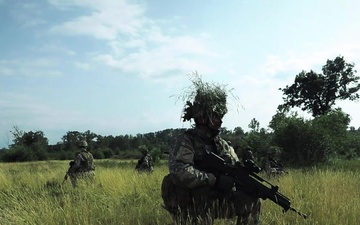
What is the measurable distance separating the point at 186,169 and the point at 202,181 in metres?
0.22

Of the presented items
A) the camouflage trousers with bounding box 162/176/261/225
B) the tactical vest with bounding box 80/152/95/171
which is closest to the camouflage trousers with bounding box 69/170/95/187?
the tactical vest with bounding box 80/152/95/171

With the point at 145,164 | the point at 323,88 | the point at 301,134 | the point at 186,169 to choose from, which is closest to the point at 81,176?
the point at 145,164

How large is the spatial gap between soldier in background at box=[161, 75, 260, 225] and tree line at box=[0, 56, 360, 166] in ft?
1.10

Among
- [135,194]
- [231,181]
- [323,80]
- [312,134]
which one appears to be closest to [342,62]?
[323,80]

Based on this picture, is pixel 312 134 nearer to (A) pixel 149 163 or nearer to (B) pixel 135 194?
(A) pixel 149 163

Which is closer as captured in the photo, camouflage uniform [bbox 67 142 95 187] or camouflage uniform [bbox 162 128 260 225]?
camouflage uniform [bbox 162 128 260 225]

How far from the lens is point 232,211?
15.6 ft

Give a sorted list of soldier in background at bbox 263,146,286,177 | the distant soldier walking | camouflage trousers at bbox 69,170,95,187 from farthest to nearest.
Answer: soldier in background at bbox 263,146,286,177 → the distant soldier walking → camouflage trousers at bbox 69,170,95,187

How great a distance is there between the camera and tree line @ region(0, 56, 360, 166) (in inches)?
895

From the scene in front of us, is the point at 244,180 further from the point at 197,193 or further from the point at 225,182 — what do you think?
the point at 197,193

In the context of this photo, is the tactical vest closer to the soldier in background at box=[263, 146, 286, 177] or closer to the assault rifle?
the soldier in background at box=[263, 146, 286, 177]

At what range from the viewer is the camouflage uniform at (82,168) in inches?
477

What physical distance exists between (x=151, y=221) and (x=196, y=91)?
6.48 ft

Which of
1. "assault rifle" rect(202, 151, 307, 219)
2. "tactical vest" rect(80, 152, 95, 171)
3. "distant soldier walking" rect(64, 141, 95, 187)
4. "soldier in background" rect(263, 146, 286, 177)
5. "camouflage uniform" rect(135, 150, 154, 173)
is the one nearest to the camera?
"assault rifle" rect(202, 151, 307, 219)
